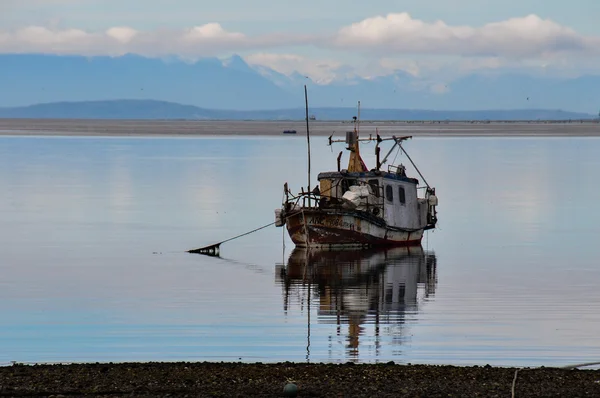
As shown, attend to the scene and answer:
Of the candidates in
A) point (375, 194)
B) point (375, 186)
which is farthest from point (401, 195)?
point (375, 194)

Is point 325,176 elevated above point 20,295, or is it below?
above

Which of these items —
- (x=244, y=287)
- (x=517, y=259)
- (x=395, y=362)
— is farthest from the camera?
(x=517, y=259)

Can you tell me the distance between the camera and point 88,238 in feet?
153

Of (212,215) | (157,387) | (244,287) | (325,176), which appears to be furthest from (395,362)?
(212,215)

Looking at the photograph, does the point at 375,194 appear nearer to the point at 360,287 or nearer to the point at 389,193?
the point at 389,193

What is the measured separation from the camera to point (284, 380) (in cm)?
1830

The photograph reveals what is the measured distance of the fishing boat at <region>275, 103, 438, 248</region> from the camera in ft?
145

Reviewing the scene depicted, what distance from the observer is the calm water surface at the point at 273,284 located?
24344 mm

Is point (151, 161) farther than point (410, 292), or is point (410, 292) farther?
point (151, 161)

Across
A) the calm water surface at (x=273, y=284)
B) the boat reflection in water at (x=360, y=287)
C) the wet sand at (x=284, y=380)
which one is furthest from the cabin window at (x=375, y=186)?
the wet sand at (x=284, y=380)

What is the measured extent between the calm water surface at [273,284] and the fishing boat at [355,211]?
0.93 m

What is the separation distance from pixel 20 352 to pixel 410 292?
13.7 meters

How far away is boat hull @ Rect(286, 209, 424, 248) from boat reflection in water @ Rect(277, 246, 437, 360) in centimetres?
48

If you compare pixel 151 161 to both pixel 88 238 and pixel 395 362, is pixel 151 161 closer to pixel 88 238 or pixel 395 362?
pixel 88 238
